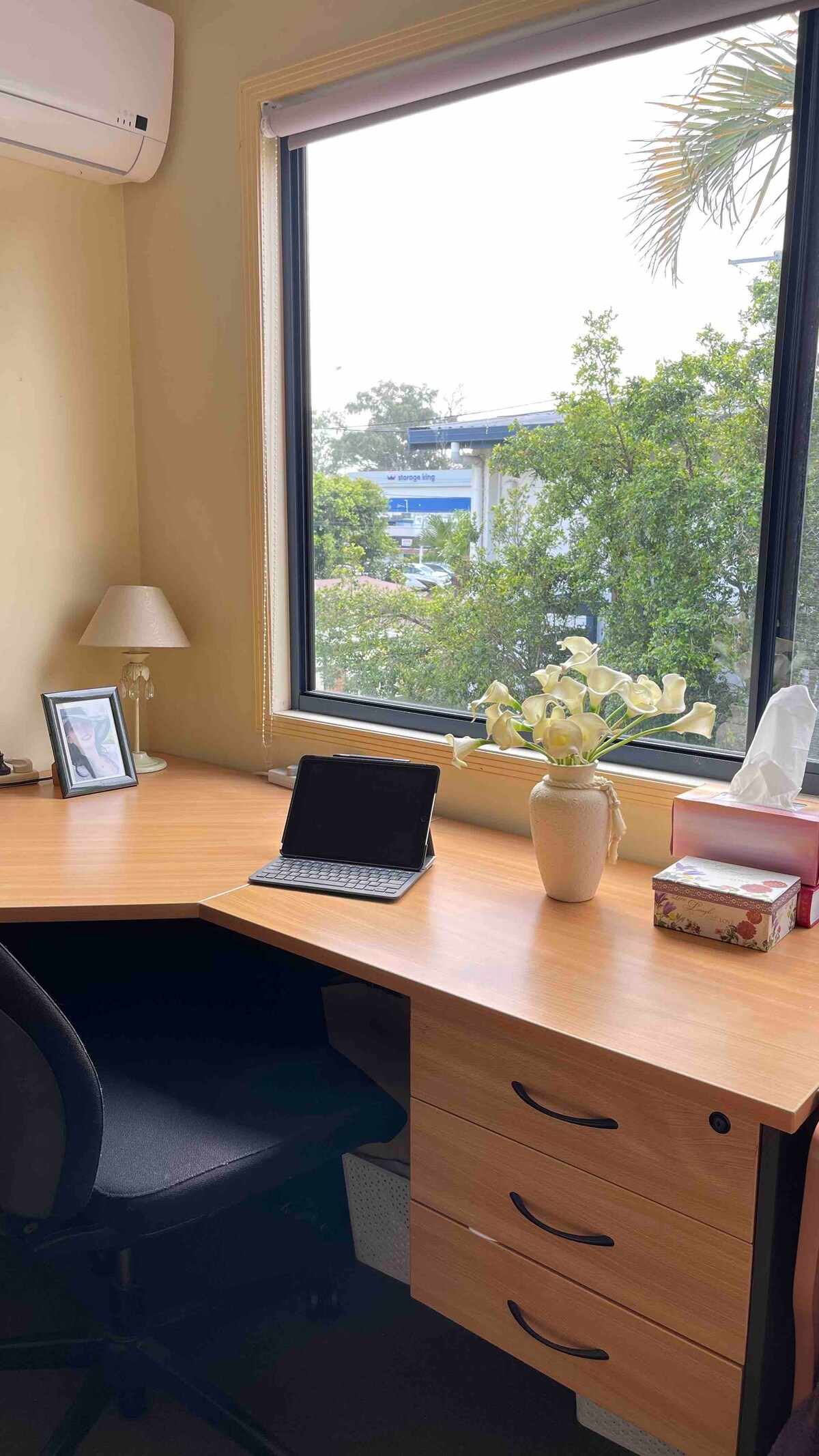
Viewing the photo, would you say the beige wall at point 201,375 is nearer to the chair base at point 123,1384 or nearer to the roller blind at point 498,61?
the roller blind at point 498,61

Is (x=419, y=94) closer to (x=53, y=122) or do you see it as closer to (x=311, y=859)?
(x=53, y=122)

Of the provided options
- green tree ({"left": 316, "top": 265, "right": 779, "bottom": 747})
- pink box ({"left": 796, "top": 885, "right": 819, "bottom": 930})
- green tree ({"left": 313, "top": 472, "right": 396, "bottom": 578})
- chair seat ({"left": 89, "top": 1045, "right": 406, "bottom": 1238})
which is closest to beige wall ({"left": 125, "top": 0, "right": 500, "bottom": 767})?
green tree ({"left": 313, "top": 472, "right": 396, "bottom": 578})

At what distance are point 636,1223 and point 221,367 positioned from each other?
193 centimetres

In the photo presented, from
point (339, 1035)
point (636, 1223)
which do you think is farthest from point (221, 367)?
point (636, 1223)

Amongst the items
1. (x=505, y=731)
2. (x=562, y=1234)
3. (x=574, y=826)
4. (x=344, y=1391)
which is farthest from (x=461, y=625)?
(x=344, y=1391)

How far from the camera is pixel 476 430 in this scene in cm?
204

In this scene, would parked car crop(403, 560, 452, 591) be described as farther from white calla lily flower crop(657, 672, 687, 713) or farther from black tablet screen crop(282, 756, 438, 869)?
white calla lily flower crop(657, 672, 687, 713)

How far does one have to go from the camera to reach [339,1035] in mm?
2062

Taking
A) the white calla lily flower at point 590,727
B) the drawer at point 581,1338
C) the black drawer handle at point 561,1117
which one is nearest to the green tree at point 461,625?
the white calla lily flower at point 590,727

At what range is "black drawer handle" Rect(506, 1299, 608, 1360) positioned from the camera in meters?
1.21

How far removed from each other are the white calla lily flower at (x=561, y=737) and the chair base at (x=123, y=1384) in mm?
1002

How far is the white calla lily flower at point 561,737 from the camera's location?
1.51 metres

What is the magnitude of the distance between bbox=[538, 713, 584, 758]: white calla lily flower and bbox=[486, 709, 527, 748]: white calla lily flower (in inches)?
1.6

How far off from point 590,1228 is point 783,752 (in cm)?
71
